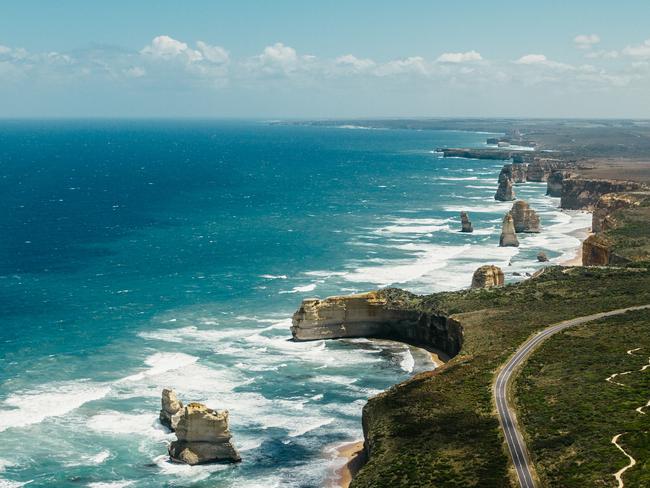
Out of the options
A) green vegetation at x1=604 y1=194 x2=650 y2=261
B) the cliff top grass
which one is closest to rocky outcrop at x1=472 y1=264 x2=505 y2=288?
the cliff top grass

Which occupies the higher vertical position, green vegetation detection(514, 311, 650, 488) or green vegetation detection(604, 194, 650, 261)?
green vegetation detection(604, 194, 650, 261)

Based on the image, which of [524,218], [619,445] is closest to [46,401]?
[619,445]

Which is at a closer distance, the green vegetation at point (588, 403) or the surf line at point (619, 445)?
the surf line at point (619, 445)

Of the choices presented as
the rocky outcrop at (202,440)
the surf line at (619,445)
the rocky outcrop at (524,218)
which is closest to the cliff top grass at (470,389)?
the surf line at (619,445)

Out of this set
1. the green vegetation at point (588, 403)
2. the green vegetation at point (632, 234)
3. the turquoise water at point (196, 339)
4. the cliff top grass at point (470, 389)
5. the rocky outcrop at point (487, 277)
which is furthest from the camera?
the green vegetation at point (632, 234)

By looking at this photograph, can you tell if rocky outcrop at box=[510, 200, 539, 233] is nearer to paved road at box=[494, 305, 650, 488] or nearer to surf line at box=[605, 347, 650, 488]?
paved road at box=[494, 305, 650, 488]

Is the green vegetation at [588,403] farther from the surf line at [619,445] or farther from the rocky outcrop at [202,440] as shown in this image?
the rocky outcrop at [202,440]

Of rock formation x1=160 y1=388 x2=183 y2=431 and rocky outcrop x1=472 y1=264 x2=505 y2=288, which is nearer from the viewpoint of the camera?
rock formation x1=160 y1=388 x2=183 y2=431
